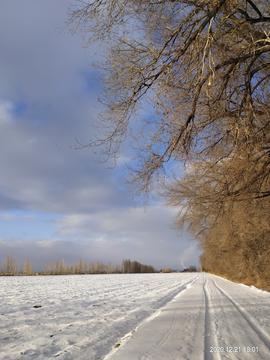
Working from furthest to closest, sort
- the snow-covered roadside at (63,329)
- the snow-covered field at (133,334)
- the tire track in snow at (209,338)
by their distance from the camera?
the snow-covered roadside at (63,329) < the snow-covered field at (133,334) < the tire track in snow at (209,338)

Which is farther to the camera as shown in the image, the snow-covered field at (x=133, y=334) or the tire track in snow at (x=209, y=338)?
the snow-covered field at (x=133, y=334)

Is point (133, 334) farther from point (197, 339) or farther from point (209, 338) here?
point (209, 338)

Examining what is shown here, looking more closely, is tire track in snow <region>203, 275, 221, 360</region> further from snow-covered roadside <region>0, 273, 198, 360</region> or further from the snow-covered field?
snow-covered roadside <region>0, 273, 198, 360</region>

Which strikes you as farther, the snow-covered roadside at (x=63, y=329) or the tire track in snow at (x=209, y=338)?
the snow-covered roadside at (x=63, y=329)

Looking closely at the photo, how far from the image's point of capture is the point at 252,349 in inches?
167

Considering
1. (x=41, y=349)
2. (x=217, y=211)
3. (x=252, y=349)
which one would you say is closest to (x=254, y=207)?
(x=217, y=211)

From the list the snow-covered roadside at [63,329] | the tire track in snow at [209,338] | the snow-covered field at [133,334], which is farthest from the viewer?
the snow-covered roadside at [63,329]

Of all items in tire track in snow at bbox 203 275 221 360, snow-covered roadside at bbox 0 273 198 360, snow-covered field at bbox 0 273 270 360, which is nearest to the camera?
tire track in snow at bbox 203 275 221 360

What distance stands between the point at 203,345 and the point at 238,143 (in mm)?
4412

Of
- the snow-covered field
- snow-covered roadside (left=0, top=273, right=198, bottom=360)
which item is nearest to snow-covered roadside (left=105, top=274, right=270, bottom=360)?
Result: the snow-covered field

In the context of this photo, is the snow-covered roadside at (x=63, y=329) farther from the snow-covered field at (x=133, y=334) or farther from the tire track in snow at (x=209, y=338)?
the tire track in snow at (x=209, y=338)

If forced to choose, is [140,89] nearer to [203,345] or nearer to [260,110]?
[260,110]

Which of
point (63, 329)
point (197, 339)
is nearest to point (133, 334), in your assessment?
point (197, 339)

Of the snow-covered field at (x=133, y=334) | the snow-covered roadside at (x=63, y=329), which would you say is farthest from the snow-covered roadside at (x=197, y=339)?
the snow-covered roadside at (x=63, y=329)
